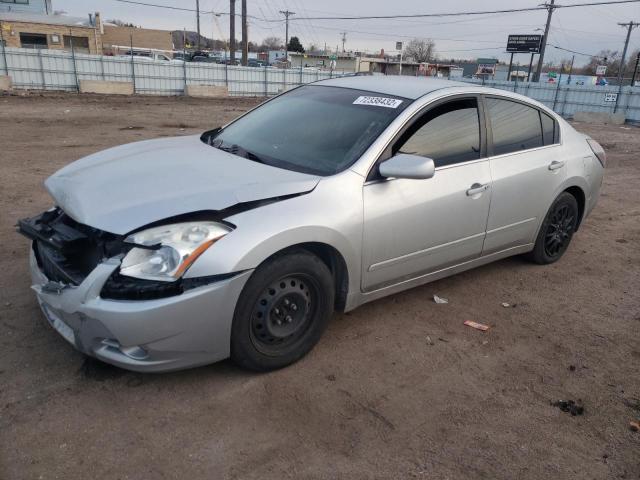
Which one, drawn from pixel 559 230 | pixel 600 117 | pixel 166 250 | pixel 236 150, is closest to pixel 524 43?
pixel 600 117

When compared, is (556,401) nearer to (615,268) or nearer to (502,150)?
(502,150)

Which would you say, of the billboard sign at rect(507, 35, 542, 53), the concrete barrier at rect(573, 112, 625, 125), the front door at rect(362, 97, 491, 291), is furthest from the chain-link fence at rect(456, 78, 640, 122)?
the front door at rect(362, 97, 491, 291)

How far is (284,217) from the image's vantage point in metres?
3.00

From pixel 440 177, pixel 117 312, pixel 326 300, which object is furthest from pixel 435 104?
pixel 117 312

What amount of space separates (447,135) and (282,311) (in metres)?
1.86

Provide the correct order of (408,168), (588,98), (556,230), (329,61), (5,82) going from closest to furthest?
(408,168)
(556,230)
(5,82)
(588,98)
(329,61)

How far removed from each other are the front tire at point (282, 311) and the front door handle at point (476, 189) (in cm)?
138

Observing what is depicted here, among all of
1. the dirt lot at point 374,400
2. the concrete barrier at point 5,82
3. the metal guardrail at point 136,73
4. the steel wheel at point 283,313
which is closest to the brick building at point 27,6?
the metal guardrail at point 136,73

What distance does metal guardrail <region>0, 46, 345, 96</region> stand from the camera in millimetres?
25047

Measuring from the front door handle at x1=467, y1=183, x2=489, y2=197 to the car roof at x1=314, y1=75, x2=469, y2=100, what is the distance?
0.78 m

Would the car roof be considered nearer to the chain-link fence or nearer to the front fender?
the front fender

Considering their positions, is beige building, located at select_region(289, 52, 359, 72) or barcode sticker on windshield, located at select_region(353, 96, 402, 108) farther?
beige building, located at select_region(289, 52, 359, 72)

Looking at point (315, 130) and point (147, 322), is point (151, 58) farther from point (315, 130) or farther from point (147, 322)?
point (147, 322)

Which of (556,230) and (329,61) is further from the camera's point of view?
(329,61)
